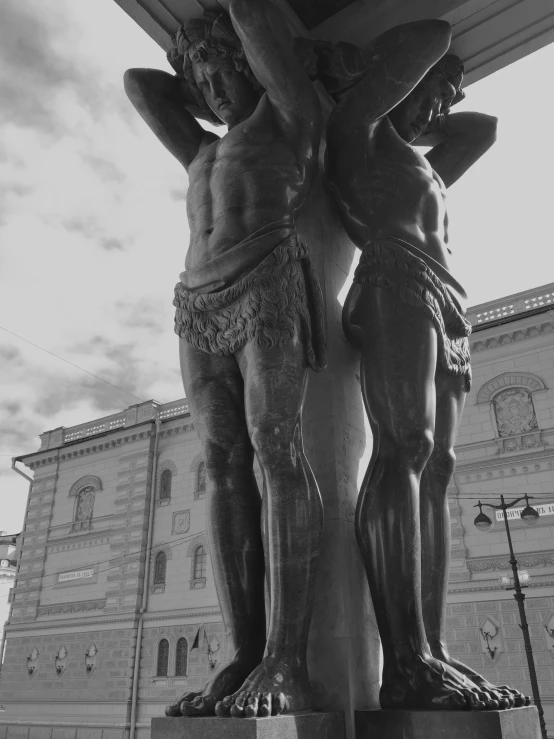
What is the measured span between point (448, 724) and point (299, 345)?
43.4 inches

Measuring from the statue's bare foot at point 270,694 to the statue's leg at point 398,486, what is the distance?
0.94ft

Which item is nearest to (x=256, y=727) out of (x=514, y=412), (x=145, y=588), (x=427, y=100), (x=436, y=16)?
(x=427, y=100)

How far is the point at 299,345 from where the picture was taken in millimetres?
2064

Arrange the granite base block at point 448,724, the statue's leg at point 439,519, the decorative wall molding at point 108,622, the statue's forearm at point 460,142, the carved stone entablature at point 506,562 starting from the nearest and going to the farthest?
the granite base block at point 448,724 < the statue's leg at point 439,519 < the statue's forearm at point 460,142 < the carved stone entablature at point 506,562 < the decorative wall molding at point 108,622

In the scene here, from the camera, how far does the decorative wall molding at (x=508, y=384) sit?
615 inches

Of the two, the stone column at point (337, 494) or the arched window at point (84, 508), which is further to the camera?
the arched window at point (84, 508)

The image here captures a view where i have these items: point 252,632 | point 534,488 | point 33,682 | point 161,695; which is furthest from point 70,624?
point 252,632

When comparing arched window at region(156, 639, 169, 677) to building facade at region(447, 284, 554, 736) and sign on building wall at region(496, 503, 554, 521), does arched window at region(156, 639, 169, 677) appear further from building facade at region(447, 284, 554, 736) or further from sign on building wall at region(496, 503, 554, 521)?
sign on building wall at region(496, 503, 554, 521)

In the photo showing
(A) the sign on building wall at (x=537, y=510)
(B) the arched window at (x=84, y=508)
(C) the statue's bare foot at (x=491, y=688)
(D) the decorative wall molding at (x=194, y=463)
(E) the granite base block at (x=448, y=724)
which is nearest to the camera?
(E) the granite base block at (x=448, y=724)

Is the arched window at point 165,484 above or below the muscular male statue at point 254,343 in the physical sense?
above

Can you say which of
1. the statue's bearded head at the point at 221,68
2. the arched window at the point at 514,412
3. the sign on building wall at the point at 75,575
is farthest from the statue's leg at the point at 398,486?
the sign on building wall at the point at 75,575

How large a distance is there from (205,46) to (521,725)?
2521mm

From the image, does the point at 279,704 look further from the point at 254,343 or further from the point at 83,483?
the point at 83,483

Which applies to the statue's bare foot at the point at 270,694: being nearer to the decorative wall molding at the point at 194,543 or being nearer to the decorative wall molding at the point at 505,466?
the decorative wall molding at the point at 505,466
